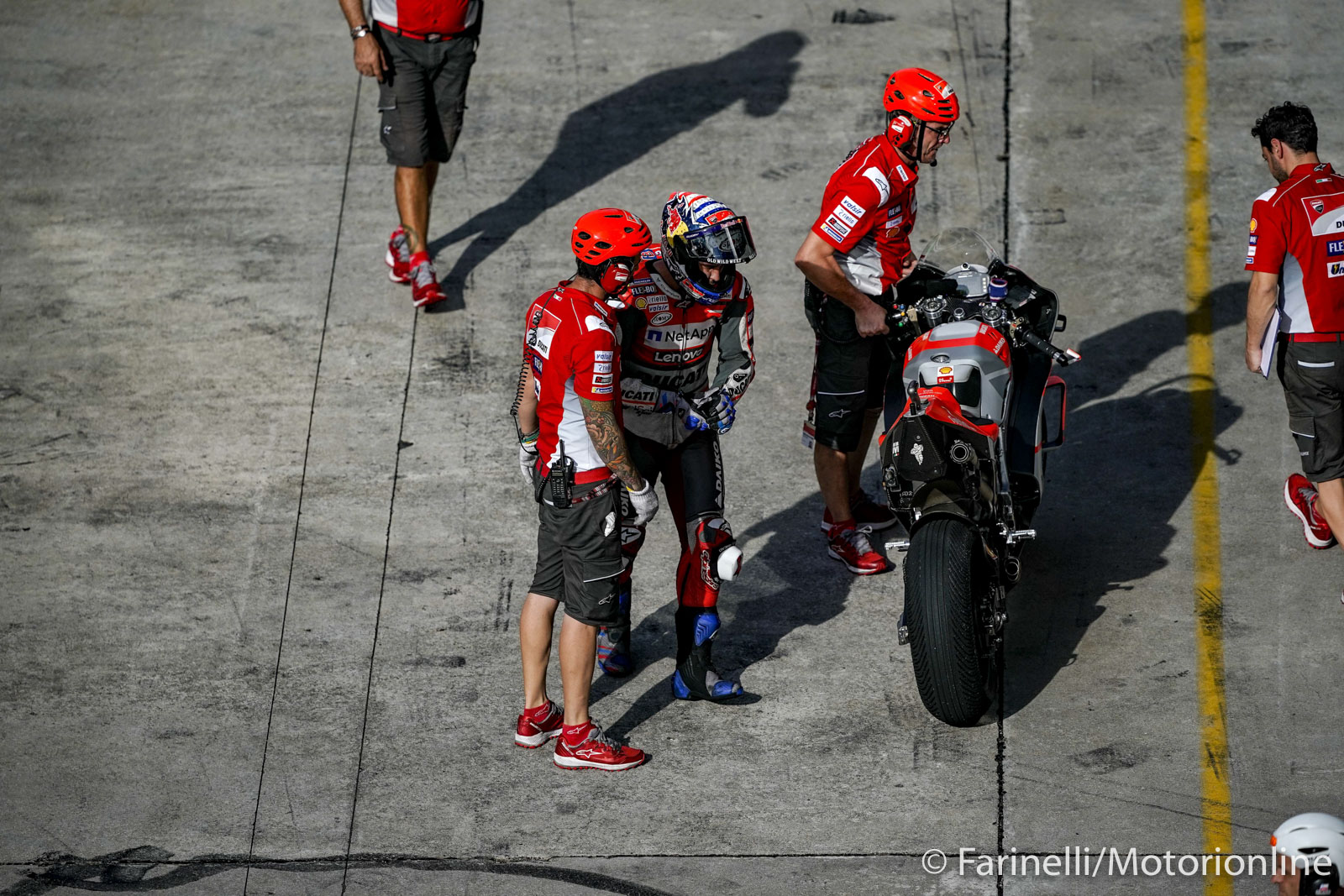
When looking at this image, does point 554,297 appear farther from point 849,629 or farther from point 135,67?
point 135,67

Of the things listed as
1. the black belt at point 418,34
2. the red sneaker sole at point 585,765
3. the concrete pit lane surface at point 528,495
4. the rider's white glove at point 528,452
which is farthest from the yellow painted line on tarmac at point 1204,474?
the black belt at point 418,34

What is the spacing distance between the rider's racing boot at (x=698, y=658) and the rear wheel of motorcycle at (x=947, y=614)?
31.3 inches

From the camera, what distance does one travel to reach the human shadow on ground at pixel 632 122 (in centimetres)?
899

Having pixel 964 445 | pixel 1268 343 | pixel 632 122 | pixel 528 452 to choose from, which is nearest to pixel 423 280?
pixel 632 122

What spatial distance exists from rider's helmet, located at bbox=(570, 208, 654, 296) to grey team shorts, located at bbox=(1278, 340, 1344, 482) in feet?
9.36

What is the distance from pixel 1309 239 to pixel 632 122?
15.6 feet

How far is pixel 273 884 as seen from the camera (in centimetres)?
525

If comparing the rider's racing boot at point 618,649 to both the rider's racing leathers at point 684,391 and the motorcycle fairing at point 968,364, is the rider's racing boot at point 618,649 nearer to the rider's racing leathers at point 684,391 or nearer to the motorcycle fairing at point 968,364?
the rider's racing leathers at point 684,391

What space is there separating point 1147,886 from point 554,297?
2859 mm

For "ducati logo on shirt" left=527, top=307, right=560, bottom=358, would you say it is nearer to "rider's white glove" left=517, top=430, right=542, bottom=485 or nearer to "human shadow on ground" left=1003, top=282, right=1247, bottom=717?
"rider's white glove" left=517, top=430, right=542, bottom=485

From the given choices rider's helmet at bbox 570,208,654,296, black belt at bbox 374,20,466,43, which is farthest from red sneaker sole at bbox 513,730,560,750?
black belt at bbox 374,20,466,43

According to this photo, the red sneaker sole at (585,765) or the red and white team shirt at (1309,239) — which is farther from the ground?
the red and white team shirt at (1309,239)

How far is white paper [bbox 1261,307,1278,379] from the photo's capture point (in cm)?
Result: 622

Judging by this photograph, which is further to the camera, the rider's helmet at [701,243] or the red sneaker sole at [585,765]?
the red sneaker sole at [585,765]
